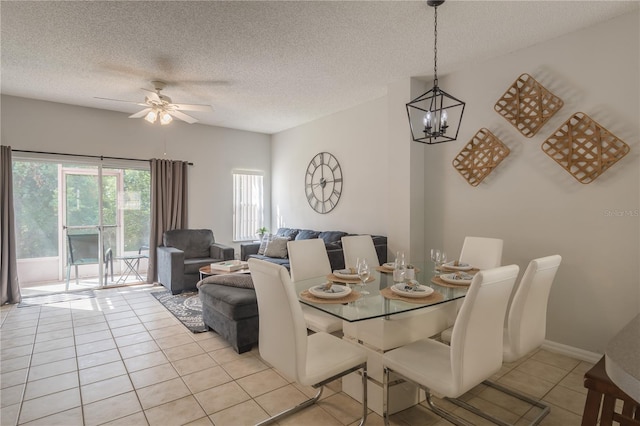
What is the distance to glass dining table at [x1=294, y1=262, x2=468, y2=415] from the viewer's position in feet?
6.28

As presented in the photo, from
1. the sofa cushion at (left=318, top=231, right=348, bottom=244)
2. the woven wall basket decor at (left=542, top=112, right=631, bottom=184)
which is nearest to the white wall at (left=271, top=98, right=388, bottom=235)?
the sofa cushion at (left=318, top=231, right=348, bottom=244)

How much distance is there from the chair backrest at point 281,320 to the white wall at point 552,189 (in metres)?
2.59

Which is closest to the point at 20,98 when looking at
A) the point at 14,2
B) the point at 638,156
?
the point at 14,2

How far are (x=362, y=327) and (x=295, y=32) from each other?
2.49 metres

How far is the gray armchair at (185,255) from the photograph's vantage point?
196 inches

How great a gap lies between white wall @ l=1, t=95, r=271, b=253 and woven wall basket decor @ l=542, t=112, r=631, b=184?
17.2ft

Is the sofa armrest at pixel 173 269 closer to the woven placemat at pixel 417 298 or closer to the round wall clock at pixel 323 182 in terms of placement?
the round wall clock at pixel 323 182

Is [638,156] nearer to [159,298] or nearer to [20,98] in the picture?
[159,298]

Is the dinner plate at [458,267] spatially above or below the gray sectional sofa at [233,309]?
above

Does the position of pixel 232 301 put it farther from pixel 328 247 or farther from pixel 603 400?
pixel 603 400

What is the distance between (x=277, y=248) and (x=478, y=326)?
4132mm

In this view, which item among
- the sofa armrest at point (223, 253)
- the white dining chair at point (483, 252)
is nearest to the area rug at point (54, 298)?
the sofa armrest at point (223, 253)

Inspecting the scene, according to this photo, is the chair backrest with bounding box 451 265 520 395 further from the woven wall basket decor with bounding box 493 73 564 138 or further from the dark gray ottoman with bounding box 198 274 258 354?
the woven wall basket decor with bounding box 493 73 564 138

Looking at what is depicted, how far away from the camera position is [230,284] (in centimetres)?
335
